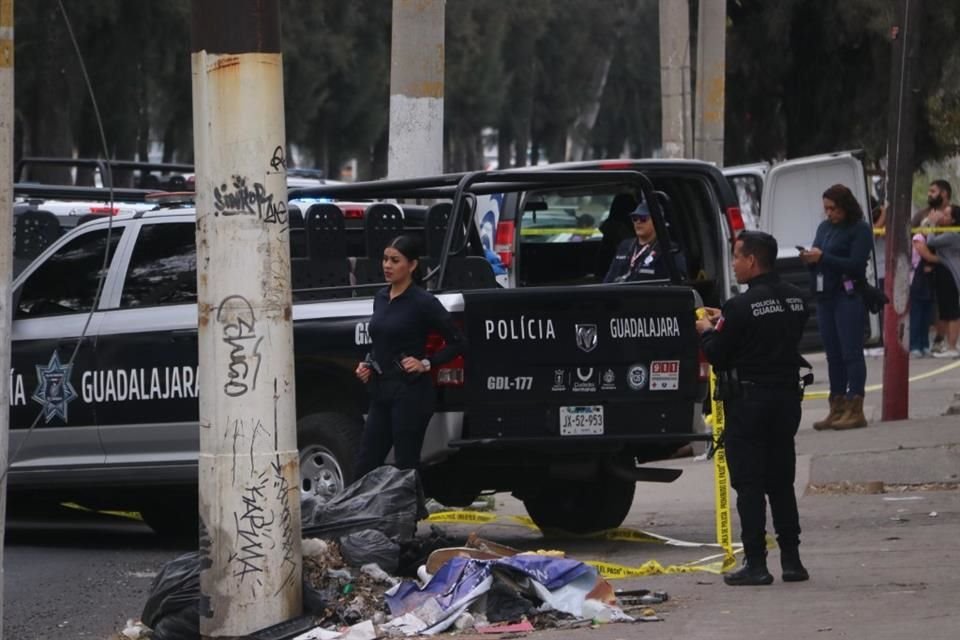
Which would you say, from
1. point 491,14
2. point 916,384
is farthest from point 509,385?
point 491,14

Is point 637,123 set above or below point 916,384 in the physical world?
above

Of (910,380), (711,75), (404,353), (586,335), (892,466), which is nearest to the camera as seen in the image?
(404,353)

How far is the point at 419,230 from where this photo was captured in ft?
37.1

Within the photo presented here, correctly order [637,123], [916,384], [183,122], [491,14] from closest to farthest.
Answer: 1. [916,384]
2. [183,122]
3. [491,14]
4. [637,123]

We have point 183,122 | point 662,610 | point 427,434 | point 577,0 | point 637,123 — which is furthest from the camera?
point 637,123

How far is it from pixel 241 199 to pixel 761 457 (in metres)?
2.73

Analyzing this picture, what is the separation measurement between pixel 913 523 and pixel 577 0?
6477 centimetres

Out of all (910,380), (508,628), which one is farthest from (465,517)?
(910,380)

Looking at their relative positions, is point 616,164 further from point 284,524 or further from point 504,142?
point 504,142

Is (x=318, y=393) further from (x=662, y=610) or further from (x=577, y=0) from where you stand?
(x=577, y=0)

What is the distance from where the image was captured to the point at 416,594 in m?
8.02

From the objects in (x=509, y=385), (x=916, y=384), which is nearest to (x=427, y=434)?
(x=509, y=385)

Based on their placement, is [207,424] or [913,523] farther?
[913,523]

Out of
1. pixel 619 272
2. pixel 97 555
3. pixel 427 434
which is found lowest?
pixel 97 555
